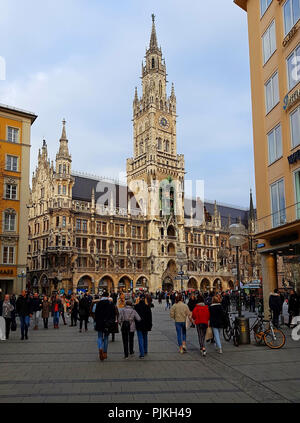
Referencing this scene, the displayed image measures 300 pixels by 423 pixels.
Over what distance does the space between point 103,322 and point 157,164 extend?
64146 mm

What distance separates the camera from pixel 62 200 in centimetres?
6019

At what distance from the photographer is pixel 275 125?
20828mm

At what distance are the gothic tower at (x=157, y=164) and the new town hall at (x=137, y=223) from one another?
0.64 feet

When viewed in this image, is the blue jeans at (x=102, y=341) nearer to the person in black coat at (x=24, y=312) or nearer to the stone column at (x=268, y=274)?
the person in black coat at (x=24, y=312)

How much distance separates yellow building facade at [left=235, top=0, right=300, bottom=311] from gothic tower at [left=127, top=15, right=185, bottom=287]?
1865 inches

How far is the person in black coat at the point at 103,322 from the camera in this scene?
11.8 metres

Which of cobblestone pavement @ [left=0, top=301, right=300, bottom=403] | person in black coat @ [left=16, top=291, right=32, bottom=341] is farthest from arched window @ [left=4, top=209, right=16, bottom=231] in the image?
cobblestone pavement @ [left=0, top=301, right=300, bottom=403]

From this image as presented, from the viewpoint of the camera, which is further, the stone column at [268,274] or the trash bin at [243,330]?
the stone column at [268,274]

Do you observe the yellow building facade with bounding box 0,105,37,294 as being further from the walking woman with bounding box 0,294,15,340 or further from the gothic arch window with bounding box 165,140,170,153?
the gothic arch window with bounding box 165,140,170,153

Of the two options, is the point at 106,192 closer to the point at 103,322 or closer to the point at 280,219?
the point at 280,219

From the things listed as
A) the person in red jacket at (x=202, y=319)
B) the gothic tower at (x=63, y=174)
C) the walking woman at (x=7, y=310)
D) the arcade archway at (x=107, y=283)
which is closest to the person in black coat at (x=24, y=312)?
the walking woman at (x=7, y=310)

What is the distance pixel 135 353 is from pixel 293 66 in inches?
595

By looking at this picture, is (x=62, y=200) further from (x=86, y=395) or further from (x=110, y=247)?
(x=86, y=395)
